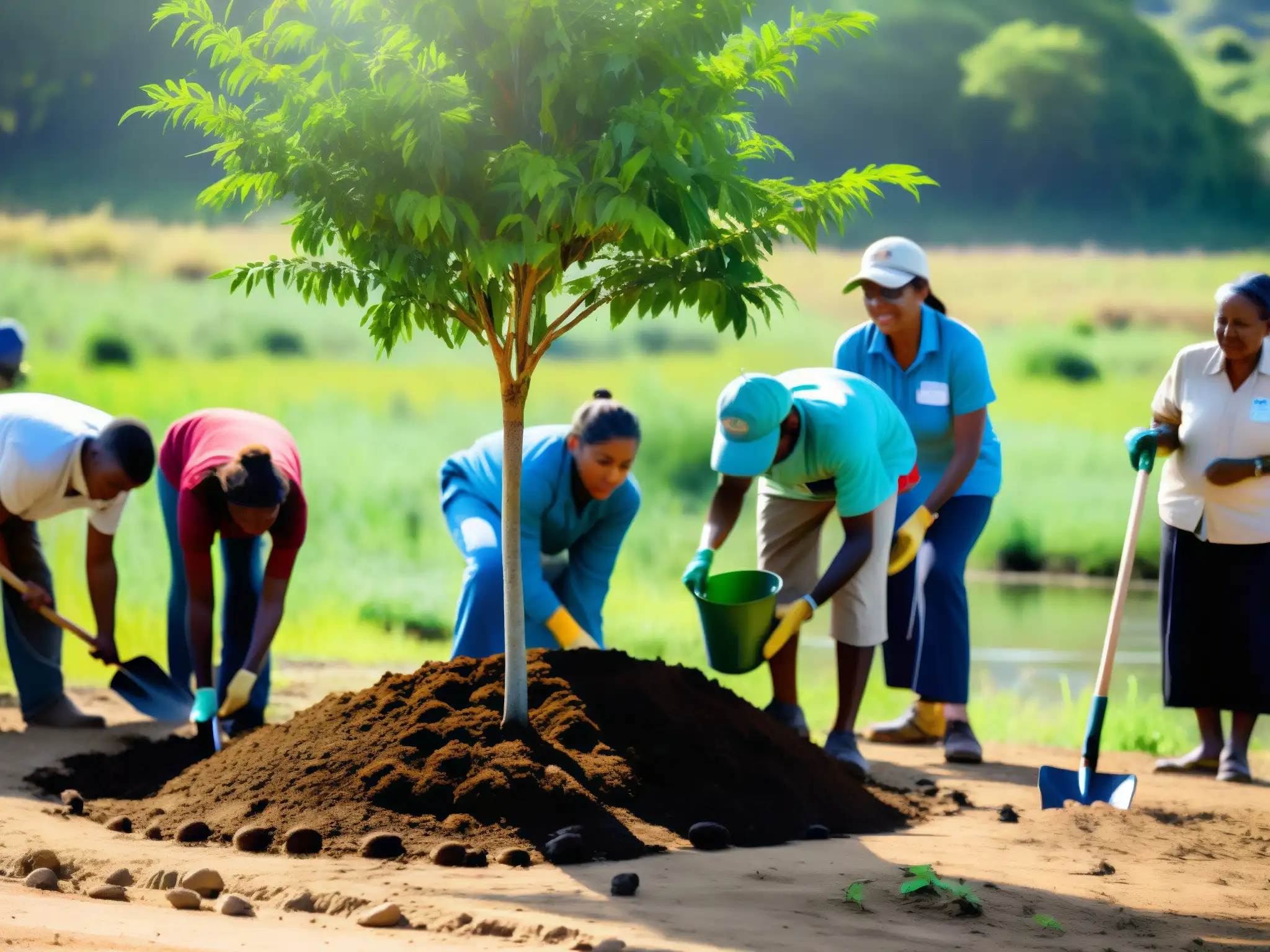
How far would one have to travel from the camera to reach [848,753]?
498cm

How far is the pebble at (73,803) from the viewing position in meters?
4.44

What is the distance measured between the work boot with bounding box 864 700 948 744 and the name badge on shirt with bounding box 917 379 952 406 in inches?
53.7

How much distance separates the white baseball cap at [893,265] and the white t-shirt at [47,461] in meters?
3.02

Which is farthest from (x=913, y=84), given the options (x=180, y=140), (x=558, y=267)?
(x=558, y=267)

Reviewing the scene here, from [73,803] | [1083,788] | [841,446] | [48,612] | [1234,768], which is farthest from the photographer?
[48,612]

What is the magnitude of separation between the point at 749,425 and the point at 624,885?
1.60 m

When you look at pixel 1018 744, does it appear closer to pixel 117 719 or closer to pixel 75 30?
pixel 117 719

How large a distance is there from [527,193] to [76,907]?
201cm

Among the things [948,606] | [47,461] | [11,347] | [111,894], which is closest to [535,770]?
[111,894]

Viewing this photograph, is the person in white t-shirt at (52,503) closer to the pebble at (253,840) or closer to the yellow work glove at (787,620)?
the pebble at (253,840)

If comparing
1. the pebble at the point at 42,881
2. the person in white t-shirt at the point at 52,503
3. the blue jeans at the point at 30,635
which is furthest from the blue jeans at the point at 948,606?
the blue jeans at the point at 30,635

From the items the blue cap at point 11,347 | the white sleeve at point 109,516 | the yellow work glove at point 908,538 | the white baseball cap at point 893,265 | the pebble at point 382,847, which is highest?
the white baseball cap at point 893,265

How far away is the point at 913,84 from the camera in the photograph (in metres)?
26.9

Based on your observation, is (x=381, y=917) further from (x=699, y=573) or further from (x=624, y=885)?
(x=699, y=573)
